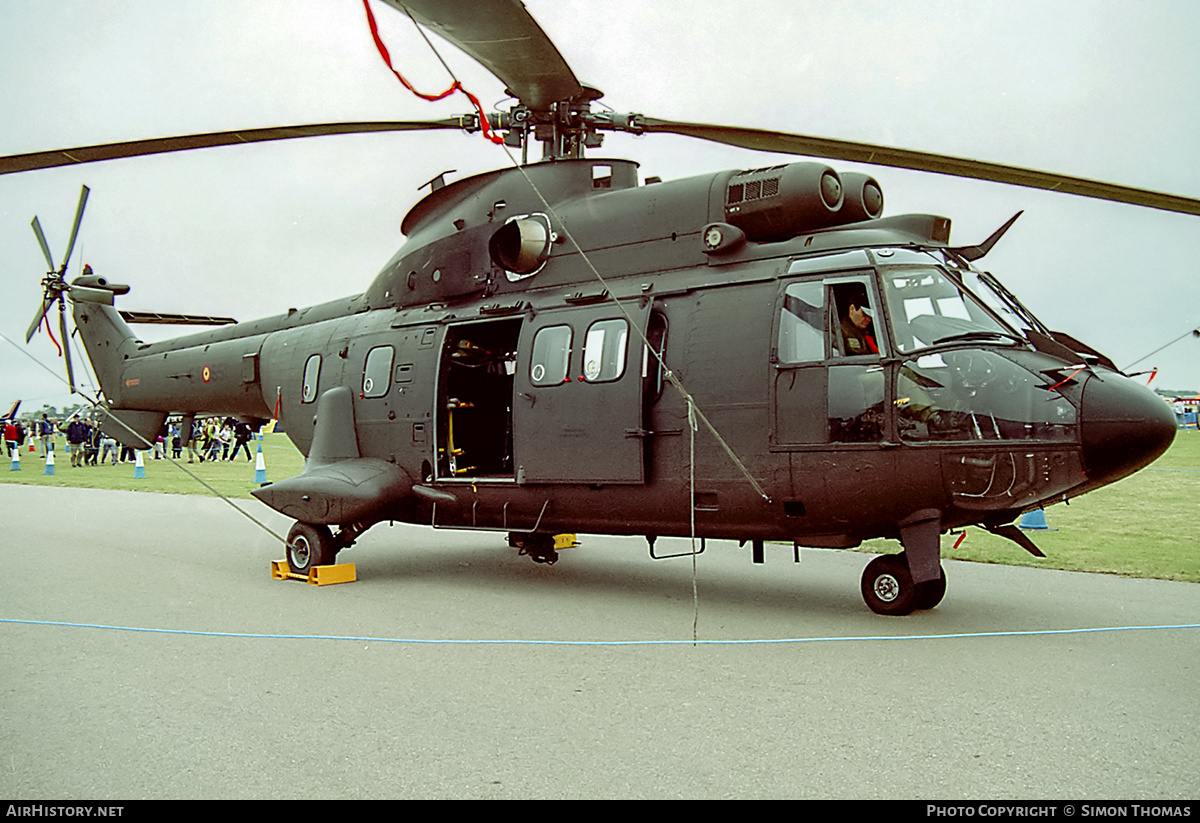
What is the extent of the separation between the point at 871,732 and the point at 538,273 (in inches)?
215

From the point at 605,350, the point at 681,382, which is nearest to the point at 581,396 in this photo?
the point at 605,350

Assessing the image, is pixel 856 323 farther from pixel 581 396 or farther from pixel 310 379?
pixel 310 379

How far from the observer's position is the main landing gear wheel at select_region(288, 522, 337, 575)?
29.7ft

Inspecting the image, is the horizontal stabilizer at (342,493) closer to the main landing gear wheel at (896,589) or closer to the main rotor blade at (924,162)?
the main rotor blade at (924,162)

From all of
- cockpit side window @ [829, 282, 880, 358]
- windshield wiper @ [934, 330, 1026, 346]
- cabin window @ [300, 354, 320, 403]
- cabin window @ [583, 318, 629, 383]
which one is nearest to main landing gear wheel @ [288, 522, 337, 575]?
cabin window @ [300, 354, 320, 403]

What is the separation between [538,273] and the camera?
852 centimetres

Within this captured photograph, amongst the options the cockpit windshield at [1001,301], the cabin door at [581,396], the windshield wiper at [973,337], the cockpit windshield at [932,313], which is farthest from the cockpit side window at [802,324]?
the cabin door at [581,396]

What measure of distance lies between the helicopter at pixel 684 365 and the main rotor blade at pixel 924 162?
28 mm

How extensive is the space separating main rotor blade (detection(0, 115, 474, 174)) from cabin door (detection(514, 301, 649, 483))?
1.96 metres

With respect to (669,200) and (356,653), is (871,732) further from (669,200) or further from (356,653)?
(669,200)

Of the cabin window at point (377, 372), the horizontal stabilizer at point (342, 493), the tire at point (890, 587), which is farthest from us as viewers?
the cabin window at point (377, 372)

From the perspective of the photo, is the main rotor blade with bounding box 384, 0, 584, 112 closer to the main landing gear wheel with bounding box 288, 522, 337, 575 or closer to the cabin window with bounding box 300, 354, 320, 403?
the cabin window with bounding box 300, 354, 320, 403

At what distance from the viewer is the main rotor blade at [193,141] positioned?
20.7 feet

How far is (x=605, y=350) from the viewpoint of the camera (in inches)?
302
